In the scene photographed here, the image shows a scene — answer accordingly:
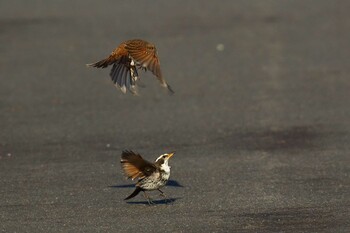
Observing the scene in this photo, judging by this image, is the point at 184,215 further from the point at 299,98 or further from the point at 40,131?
the point at 299,98

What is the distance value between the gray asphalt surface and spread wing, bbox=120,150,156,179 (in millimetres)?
278

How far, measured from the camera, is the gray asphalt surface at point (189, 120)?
8.93m

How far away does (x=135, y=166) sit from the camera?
915 centimetres

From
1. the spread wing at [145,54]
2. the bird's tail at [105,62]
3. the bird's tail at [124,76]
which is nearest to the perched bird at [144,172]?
the spread wing at [145,54]

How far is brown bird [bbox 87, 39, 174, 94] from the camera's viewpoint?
31.4 ft

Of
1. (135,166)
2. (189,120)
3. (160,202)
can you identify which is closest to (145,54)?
(135,166)

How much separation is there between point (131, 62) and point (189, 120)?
2890mm

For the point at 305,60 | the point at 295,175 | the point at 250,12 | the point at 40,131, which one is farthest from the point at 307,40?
the point at 295,175

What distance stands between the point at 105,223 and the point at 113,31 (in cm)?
1189

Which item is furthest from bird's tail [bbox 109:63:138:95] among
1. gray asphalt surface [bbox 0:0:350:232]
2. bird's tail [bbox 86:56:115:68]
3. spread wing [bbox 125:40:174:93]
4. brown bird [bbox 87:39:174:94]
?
gray asphalt surface [bbox 0:0:350:232]

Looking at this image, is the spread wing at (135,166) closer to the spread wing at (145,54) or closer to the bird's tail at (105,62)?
the spread wing at (145,54)

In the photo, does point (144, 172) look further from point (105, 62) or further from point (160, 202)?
point (105, 62)

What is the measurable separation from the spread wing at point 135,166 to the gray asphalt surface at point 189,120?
0.91 ft

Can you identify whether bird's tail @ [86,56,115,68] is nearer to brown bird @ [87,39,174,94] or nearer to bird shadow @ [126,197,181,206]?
brown bird @ [87,39,174,94]
